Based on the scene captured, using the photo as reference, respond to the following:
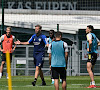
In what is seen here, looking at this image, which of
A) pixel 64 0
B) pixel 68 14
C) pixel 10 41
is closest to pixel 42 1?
pixel 64 0

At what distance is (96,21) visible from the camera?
2528cm

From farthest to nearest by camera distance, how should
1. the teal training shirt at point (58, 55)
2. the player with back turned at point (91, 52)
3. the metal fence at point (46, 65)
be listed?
the metal fence at point (46, 65) → the player with back turned at point (91, 52) → the teal training shirt at point (58, 55)

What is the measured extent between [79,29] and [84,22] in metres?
3.26

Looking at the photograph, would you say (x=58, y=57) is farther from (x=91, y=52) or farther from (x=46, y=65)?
(x=46, y=65)

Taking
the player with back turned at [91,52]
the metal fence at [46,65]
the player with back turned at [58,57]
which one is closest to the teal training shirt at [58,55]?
the player with back turned at [58,57]

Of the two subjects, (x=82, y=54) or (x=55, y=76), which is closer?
(x=55, y=76)

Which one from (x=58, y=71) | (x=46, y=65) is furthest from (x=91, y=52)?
(x=46, y=65)

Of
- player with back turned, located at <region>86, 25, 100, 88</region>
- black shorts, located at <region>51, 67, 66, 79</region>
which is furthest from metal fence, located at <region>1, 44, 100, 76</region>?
black shorts, located at <region>51, 67, 66, 79</region>

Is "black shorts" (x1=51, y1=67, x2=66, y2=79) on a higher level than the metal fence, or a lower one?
higher

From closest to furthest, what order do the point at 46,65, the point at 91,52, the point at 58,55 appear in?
the point at 58,55 < the point at 91,52 < the point at 46,65

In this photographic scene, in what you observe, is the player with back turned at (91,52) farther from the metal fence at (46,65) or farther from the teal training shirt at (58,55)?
the metal fence at (46,65)

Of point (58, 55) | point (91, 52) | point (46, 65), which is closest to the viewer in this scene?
point (58, 55)

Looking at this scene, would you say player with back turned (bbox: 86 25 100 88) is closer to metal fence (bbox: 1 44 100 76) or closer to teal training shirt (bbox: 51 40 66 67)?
teal training shirt (bbox: 51 40 66 67)

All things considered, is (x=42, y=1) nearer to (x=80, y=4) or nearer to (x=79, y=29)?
(x=80, y=4)
